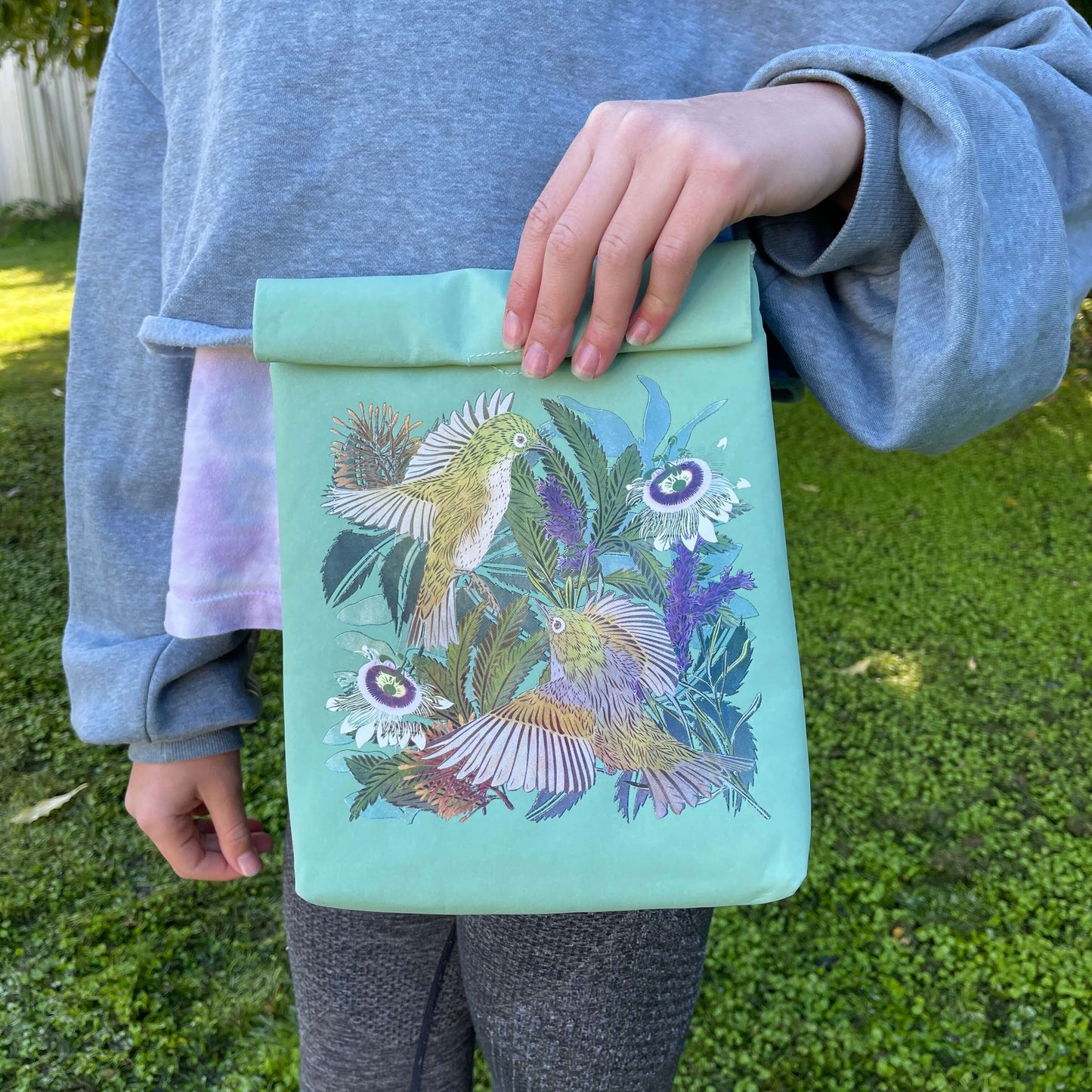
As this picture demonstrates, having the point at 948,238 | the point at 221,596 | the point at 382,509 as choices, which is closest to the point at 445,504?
the point at 382,509

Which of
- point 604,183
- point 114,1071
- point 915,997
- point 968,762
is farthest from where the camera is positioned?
point 968,762

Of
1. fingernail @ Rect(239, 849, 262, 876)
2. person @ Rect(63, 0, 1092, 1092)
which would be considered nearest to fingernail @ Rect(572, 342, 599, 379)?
person @ Rect(63, 0, 1092, 1092)

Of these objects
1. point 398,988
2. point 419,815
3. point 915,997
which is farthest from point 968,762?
point 419,815

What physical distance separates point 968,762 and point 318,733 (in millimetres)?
2332

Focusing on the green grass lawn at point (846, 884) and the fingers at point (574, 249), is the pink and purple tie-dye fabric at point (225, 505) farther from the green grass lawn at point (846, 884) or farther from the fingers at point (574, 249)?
the green grass lawn at point (846, 884)

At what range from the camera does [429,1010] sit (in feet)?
2.88

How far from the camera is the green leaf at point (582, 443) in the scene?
637 mm

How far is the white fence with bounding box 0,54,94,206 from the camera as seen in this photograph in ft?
35.7

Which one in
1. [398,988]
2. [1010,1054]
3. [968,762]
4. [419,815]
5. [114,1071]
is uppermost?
[419,815]

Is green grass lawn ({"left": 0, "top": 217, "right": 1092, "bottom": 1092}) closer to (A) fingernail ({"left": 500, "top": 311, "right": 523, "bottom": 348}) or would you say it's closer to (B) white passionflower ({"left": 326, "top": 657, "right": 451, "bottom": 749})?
(B) white passionflower ({"left": 326, "top": 657, "right": 451, "bottom": 749})

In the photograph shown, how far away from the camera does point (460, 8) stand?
0.67 m

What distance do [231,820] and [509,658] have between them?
495 mm

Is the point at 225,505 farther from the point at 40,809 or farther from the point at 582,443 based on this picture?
the point at 40,809

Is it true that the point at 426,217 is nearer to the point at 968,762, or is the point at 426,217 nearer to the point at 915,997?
the point at 915,997
